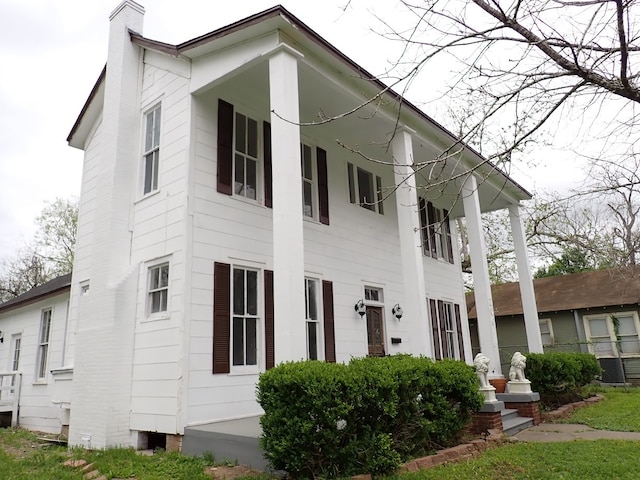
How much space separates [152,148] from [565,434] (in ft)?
28.2

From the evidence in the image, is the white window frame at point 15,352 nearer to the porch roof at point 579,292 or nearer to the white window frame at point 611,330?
the porch roof at point 579,292

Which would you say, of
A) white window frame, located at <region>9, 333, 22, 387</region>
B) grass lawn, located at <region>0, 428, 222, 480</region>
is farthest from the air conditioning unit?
white window frame, located at <region>9, 333, 22, 387</region>

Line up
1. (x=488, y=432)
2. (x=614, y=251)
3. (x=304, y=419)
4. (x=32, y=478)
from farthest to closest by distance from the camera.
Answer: (x=614, y=251) → (x=488, y=432) → (x=32, y=478) → (x=304, y=419)

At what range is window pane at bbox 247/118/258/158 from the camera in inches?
337

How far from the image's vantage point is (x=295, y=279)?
589cm

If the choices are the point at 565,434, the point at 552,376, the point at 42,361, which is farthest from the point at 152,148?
the point at 552,376

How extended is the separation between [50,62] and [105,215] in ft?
25.4

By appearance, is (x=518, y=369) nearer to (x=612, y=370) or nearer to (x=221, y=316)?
(x=221, y=316)

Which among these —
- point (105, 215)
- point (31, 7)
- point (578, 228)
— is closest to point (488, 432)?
point (105, 215)

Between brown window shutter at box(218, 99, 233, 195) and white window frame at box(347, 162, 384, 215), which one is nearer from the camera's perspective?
brown window shutter at box(218, 99, 233, 195)

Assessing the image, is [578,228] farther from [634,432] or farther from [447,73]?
[447,73]

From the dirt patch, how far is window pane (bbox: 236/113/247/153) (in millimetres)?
5172

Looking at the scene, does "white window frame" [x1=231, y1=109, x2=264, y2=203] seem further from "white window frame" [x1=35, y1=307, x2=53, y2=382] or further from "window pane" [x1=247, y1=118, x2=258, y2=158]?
"white window frame" [x1=35, y1=307, x2=53, y2=382]

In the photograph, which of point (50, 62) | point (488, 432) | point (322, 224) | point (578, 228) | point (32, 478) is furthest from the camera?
point (578, 228)
